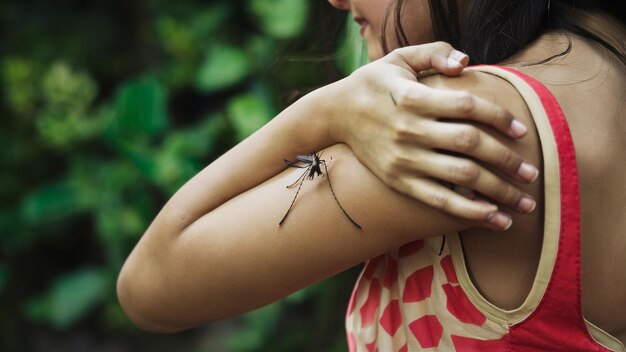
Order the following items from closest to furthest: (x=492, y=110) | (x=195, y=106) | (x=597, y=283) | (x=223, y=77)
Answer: (x=492, y=110), (x=597, y=283), (x=223, y=77), (x=195, y=106)

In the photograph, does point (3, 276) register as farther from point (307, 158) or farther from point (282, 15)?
point (307, 158)

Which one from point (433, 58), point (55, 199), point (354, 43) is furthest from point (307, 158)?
point (55, 199)

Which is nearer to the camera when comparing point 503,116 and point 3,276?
point 503,116

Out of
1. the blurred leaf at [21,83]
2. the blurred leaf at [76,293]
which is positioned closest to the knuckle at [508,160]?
the blurred leaf at [76,293]

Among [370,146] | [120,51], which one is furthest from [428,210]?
[120,51]

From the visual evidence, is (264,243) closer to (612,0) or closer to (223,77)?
(612,0)

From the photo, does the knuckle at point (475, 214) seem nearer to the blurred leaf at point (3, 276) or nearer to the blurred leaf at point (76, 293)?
the blurred leaf at point (76, 293)
